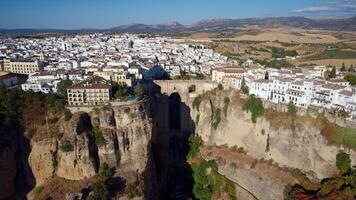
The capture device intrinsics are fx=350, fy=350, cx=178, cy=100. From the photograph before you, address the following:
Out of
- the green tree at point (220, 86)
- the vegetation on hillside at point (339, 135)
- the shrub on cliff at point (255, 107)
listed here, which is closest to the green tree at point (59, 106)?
the shrub on cliff at point (255, 107)

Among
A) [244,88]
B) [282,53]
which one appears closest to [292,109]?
[244,88]

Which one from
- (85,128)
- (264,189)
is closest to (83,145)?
(85,128)

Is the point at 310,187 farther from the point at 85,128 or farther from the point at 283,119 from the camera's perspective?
the point at 85,128

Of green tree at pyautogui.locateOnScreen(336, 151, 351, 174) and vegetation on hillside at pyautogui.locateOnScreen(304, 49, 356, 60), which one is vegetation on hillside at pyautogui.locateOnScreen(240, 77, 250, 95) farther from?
vegetation on hillside at pyautogui.locateOnScreen(304, 49, 356, 60)

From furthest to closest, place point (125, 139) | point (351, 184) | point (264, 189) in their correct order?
point (264, 189)
point (125, 139)
point (351, 184)

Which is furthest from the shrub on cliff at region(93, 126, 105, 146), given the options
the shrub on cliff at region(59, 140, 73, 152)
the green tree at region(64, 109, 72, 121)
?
the green tree at region(64, 109, 72, 121)

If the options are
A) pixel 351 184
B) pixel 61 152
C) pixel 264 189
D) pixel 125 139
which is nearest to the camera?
pixel 351 184
